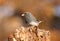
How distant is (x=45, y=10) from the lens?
1.55 m

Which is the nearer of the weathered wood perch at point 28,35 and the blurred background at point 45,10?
the weathered wood perch at point 28,35

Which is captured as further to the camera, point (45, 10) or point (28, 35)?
point (45, 10)

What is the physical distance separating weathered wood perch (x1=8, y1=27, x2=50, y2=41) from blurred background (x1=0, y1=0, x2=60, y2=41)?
401 mm

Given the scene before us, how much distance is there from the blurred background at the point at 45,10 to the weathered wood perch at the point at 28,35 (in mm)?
401

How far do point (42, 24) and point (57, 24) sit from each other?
0.76ft

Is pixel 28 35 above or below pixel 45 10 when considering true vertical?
below

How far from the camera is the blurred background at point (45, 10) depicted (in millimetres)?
1454

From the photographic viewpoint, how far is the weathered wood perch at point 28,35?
940mm

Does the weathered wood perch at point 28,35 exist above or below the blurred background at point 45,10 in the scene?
below

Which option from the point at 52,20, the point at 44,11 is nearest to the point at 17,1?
the point at 44,11

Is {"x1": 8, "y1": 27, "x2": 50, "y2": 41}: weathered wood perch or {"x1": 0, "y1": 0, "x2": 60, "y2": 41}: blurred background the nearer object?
{"x1": 8, "y1": 27, "x2": 50, "y2": 41}: weathered wood perch

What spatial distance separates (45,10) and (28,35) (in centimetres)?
65

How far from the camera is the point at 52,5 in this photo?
1610mm

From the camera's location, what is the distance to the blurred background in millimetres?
1454
